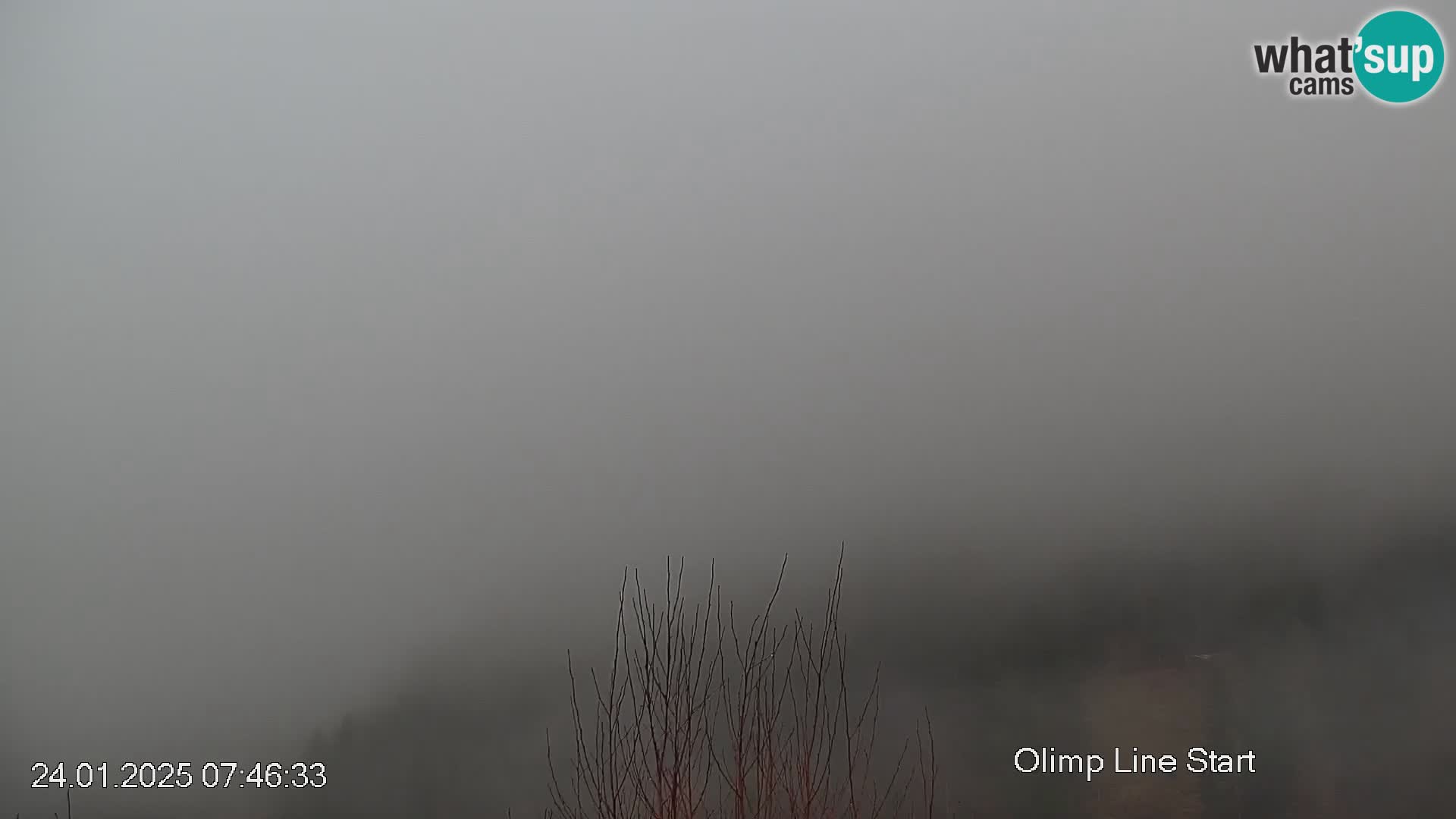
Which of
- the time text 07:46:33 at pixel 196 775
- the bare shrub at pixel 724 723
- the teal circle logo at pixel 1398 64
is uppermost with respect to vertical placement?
the teal circle logo at pixel 1398 64

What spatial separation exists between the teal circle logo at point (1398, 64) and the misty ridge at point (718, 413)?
0.08 metres

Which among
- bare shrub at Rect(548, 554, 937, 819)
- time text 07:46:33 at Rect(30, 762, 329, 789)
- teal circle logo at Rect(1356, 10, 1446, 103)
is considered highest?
teal circle logo at Rect(1356, 10, 1446, 103)

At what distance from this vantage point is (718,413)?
2.64m

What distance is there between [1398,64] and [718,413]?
5.91 feet

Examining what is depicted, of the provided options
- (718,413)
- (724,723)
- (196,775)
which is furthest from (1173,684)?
(196,775)

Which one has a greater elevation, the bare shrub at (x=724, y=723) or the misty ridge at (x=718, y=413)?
the misty ridge at (x=718, y=413)

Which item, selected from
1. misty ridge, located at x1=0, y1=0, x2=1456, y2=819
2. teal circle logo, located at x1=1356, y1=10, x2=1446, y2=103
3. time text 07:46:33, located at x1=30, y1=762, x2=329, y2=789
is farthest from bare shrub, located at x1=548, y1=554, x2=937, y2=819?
teal circle logo, located at x1=1356, y1=10, x2=1446, y2=103

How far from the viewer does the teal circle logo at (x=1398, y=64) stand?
8.45 feet

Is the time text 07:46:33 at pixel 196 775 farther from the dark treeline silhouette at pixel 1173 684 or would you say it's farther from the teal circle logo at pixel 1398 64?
the teal circle logo at pixel 1398 64

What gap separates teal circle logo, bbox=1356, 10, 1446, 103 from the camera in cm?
258

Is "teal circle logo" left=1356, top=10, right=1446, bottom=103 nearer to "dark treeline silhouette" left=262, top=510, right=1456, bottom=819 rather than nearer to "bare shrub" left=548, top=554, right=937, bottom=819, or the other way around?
"dark treeline silhouette" left=262, top=510, right=1456, bottom=819

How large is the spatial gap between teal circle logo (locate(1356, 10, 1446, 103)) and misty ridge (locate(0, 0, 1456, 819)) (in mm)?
80

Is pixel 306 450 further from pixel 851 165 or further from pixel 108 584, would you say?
pixel 851 165

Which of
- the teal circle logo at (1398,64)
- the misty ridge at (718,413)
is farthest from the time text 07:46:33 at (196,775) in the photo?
the teal circle logo at (1398,64)
